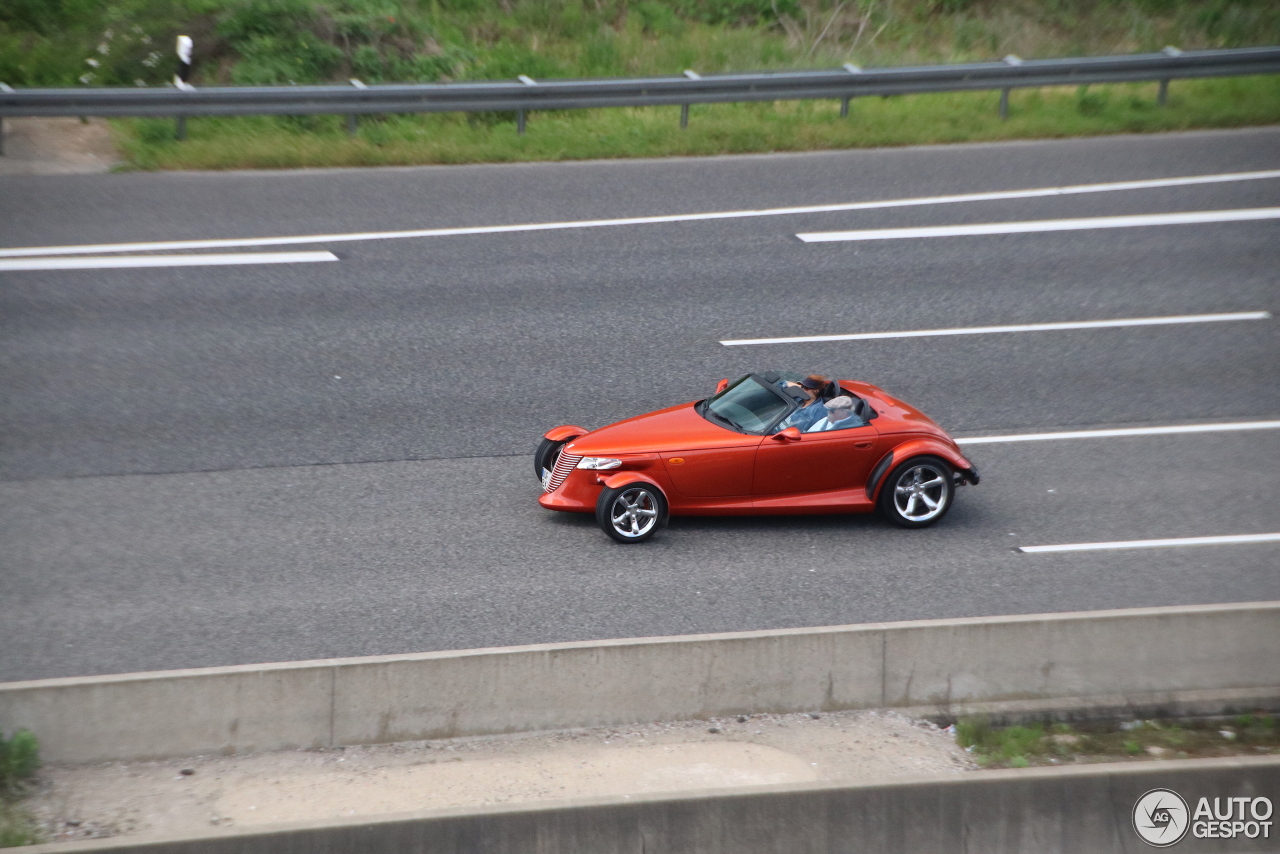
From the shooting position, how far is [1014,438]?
1166 cm

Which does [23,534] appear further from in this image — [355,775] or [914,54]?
[914,54]

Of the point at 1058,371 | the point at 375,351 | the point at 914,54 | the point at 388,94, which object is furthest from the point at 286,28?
the point at 1058,371

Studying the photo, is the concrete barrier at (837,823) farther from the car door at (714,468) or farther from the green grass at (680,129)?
the green grass at (680,129)

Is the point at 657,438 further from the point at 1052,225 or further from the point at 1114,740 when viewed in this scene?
the point at 1052,225

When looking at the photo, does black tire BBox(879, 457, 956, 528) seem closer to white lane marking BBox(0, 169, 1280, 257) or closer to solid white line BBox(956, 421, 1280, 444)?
solid white line BBox(956, 421, 1280, 444)

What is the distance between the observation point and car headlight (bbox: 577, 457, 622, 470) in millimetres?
9750

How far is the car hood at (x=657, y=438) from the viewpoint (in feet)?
32.1

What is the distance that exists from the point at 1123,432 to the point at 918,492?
2.93 metres

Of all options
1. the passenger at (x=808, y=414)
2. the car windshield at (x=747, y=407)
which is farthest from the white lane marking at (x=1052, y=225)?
the passenger at (x=808, y=414)

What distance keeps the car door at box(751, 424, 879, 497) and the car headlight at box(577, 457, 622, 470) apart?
45.3 inches

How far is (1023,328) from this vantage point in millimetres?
13680

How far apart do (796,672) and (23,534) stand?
20.6 ft

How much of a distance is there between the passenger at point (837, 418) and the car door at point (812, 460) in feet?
0.15

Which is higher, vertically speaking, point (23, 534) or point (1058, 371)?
point (1058, 371)
